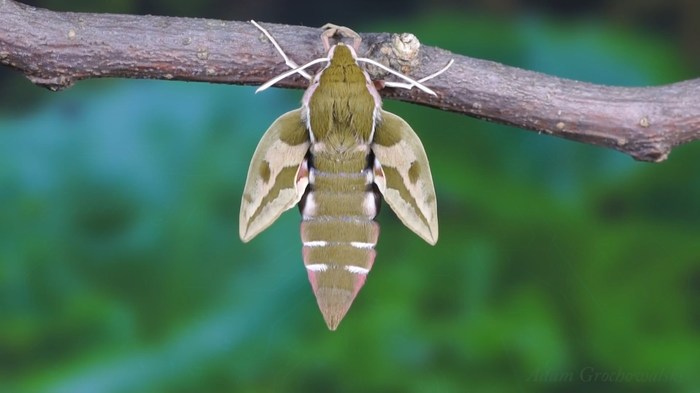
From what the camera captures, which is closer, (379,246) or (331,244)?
(331,244)

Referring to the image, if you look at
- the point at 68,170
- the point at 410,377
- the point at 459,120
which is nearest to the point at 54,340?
the point at 68,170

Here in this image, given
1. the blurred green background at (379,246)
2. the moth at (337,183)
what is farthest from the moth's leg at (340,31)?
the blurred green background at (379,246)

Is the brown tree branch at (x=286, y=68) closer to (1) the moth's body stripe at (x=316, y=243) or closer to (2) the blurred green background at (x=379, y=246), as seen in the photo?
(1) the moth's body stripe at (x=316, y=243)

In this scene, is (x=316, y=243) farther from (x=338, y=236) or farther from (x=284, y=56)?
(x=284, y=56)

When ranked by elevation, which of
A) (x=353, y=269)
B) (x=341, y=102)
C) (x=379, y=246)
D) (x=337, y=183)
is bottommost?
(x=379, y=246)

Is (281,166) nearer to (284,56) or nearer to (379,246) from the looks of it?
(284,56)

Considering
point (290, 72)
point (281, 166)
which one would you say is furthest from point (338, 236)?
point (290, 72)

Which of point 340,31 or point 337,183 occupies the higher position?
point 340,31

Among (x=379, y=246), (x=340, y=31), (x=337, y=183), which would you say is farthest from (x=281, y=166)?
(x=379, y=246)
